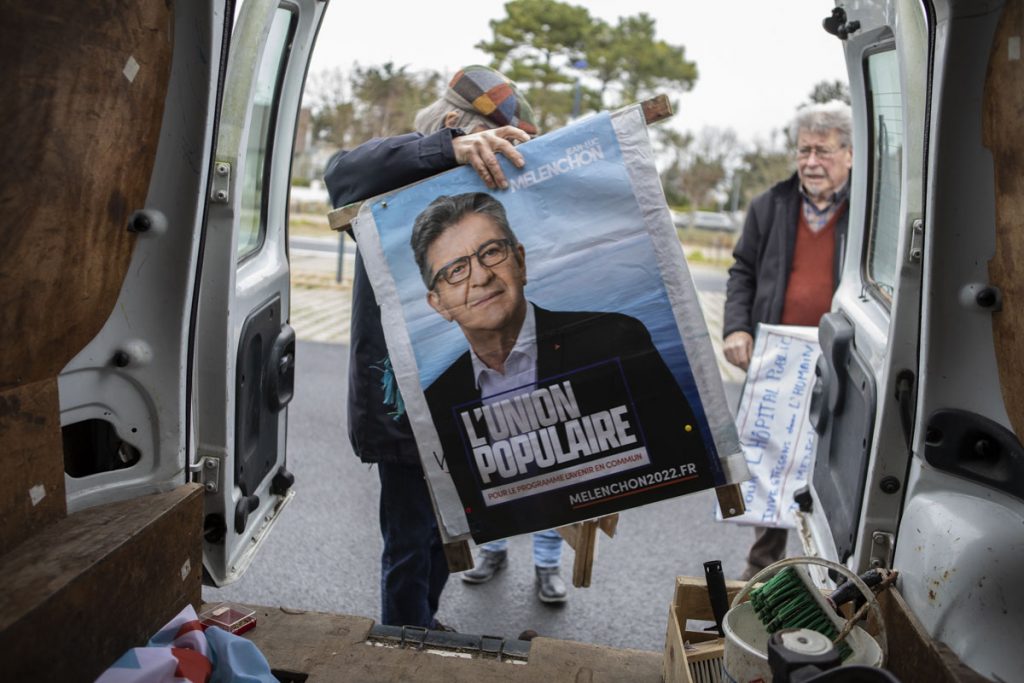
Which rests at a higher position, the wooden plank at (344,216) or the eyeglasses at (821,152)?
the eyeglasses at (821,152)

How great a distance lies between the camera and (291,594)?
14.8ft

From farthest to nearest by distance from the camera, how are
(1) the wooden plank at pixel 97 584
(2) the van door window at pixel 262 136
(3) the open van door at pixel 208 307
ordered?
(2) the van door window at pixel 262 136 → (3) the open van door at pixel 208 307 → (1) the wooden plank at pixel 97 584

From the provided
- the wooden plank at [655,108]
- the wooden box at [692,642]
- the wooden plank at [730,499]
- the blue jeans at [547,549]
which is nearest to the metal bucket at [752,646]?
the wooden box at [692,642]

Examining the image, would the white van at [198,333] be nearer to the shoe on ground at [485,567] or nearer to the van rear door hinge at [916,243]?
the van rear door hinge at [916,243]

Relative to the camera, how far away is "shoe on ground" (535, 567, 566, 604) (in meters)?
4.45

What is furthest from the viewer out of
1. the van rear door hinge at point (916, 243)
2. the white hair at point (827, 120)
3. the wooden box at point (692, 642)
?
the white hair at point (827, 120)

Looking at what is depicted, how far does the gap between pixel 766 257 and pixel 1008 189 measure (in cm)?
250

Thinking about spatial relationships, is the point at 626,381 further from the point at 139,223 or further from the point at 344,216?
the point at 139,223

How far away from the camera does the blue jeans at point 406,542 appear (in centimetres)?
310

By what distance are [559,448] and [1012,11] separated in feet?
4.43

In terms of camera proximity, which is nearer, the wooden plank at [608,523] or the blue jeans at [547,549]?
the wooden plank at [608,523]

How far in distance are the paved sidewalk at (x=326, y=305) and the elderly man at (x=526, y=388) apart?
5951 mm

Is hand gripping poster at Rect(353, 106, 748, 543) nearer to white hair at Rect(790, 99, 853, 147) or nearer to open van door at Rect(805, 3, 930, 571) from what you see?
open van door at Rect(805, 3, 930, 571)

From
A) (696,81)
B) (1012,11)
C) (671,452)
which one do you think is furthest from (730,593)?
(696,81)
